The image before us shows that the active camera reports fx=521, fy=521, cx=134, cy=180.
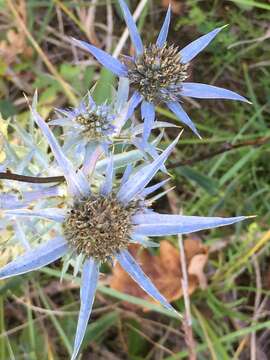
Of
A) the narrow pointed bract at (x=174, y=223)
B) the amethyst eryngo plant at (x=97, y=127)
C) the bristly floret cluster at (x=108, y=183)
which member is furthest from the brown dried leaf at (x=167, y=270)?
the narrow pointed bract at (x=174, y=223)

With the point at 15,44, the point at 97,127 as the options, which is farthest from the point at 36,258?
the point at 15,44

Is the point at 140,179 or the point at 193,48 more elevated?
the point at 193,48

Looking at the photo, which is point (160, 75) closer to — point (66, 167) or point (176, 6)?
point (66, 167)

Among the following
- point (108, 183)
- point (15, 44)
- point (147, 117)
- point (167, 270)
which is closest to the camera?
point (108, 183)

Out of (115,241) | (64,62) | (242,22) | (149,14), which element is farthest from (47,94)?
(115,241)

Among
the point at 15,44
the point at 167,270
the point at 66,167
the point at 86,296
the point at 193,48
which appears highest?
the point at 15,44

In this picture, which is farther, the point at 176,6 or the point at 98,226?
the point at 176,6

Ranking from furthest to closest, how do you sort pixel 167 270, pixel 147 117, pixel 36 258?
pixel 167 270 → pixel 147 117 → pixel 36 258

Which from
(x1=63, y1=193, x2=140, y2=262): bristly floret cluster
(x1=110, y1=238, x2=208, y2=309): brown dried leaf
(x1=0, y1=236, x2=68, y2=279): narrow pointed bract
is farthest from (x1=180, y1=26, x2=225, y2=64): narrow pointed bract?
(x1=110, y1=238, x2=208, y2=309): brown dried leaf
